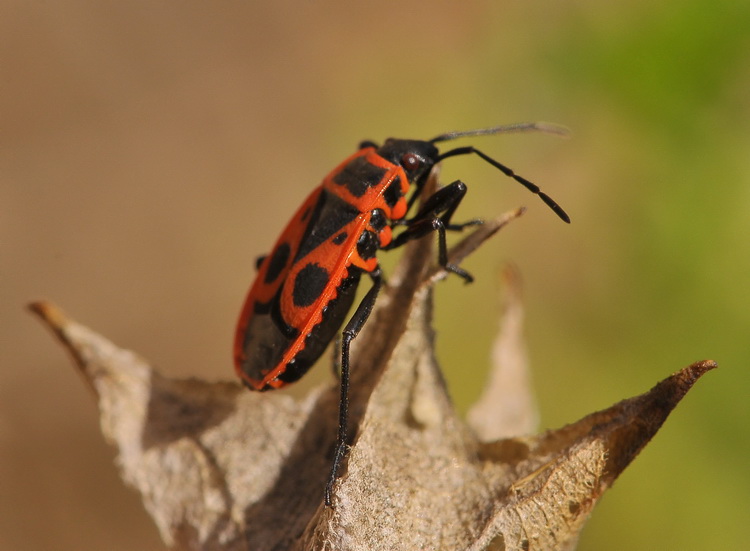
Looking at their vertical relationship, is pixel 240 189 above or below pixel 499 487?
above

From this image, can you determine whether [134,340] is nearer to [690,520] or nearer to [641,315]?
[641,315]

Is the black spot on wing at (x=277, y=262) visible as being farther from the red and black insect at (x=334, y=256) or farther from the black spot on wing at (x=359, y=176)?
the black spot on wing at (x=359, y=176)

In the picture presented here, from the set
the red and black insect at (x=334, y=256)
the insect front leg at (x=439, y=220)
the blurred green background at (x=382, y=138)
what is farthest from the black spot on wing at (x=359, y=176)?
the blurred green background at (x=382, y=138)

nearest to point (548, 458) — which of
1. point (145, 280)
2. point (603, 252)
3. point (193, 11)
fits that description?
point (603, 252)

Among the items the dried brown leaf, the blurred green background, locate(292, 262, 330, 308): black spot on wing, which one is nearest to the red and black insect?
locate(292, 262, 330, 308): black spot on wing

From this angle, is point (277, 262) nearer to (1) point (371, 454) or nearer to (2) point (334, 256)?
(2) point (334, 256)

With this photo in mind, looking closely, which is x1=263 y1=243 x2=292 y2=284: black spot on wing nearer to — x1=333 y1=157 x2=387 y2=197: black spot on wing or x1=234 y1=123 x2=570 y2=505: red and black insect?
x1=234 y1=123 x2=570 y2=505: red and black insect
